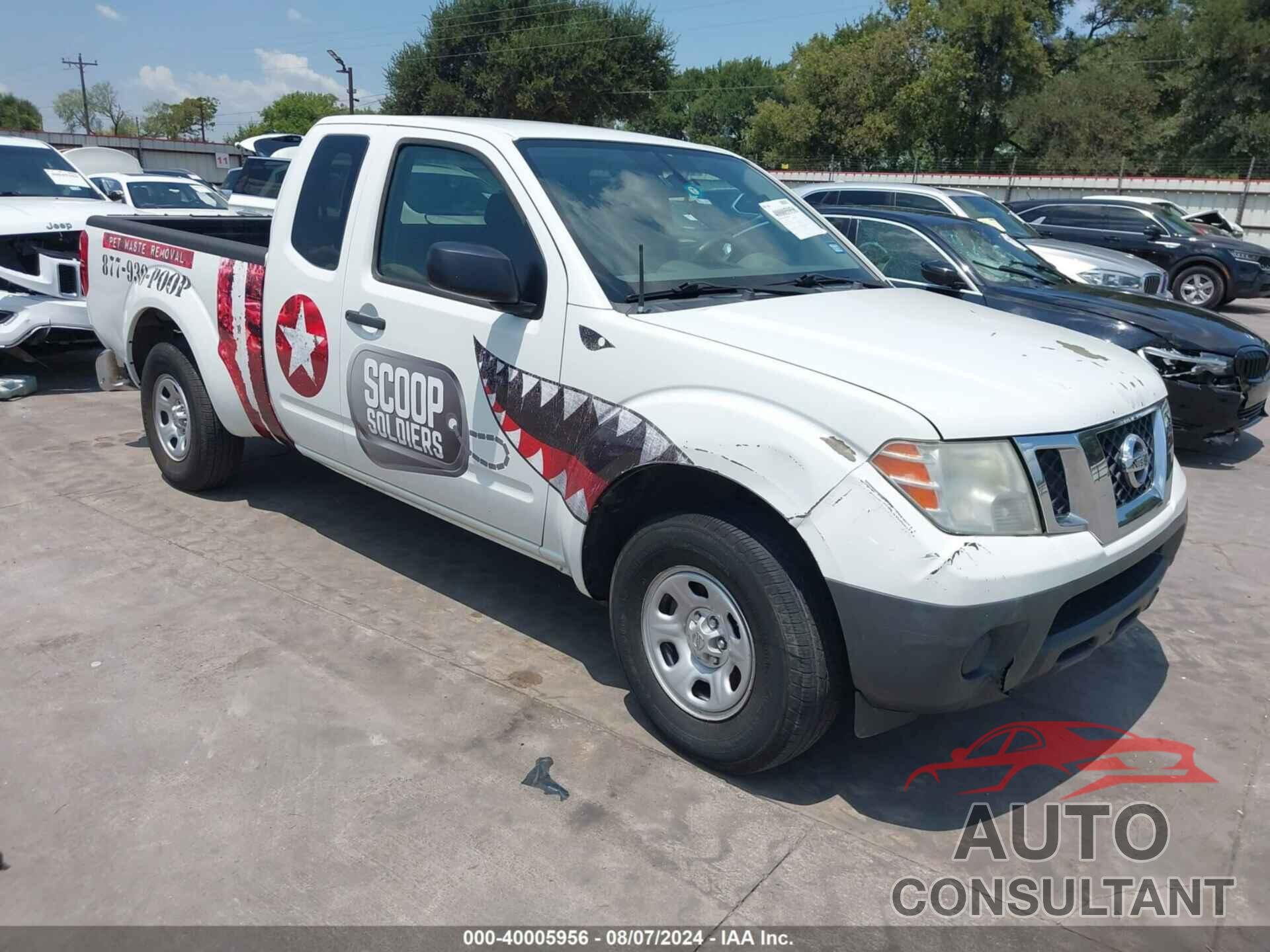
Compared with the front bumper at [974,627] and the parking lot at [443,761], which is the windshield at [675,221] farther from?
the parking lot at [443,761]

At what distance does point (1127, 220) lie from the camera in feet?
52.8

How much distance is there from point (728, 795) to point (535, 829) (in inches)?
24.3

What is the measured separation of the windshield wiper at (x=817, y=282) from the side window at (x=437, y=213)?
974 mm

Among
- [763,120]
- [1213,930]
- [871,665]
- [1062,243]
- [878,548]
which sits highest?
[763,120]

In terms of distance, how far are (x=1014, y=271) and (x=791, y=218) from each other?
4.46 meters

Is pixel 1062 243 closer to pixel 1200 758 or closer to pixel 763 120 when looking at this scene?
pixel 1200 758

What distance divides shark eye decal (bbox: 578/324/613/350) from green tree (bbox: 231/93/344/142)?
358ft

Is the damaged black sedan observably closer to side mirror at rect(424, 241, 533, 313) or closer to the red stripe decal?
side mirror at rect(424, 241, 533, 313)

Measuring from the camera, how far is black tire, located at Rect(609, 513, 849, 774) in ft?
9.38

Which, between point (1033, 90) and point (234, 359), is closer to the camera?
point (234, 359)

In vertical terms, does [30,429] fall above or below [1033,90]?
below

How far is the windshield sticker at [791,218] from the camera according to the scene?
416cm

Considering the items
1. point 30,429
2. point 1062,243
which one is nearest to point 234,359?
point 30,429

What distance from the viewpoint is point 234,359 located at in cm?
489
